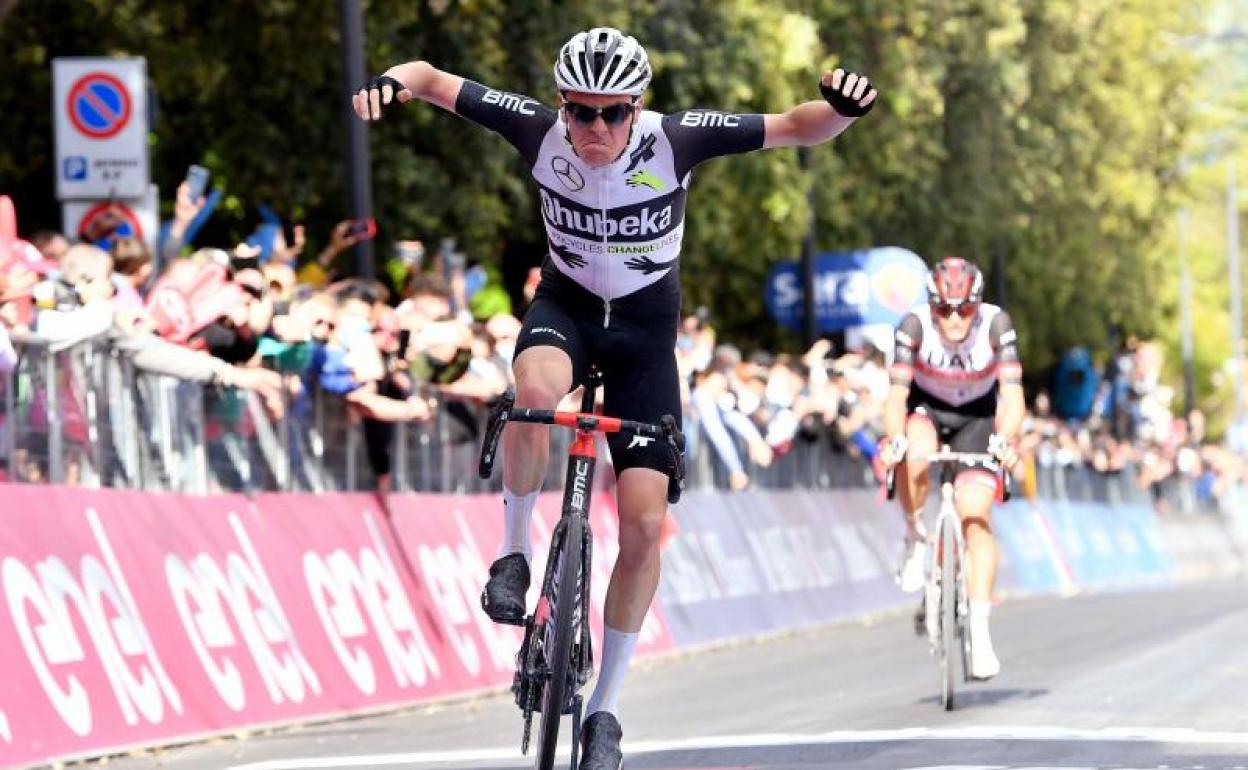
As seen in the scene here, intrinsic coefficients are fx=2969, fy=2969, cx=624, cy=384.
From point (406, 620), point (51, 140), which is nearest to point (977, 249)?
point (51, 140)

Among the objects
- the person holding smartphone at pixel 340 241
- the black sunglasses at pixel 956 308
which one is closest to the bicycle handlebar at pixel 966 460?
the black sunglasses at pixel 956 308

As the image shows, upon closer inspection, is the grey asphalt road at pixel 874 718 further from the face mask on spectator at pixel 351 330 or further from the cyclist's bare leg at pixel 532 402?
the face mask on spectator at pixel 351 330

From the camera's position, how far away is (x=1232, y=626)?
72.3 ft

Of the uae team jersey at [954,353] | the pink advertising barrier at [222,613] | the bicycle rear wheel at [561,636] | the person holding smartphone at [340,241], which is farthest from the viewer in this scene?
the person holding smartphone at [340,241]

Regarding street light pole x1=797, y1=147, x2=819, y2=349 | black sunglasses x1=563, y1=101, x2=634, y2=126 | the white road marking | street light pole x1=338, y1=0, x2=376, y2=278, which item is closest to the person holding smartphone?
street light pole x1=338, y1=0, x2=376, y2=278

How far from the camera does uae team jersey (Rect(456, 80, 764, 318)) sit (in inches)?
398

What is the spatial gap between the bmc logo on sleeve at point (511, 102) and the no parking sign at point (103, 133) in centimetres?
722

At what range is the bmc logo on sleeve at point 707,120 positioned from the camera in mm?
10164

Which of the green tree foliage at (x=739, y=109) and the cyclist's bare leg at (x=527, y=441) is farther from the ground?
the green tree foliage at (x=739, y=109)

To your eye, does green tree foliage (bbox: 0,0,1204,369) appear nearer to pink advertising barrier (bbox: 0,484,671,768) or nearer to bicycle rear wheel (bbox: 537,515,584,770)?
pink advertising barrier (bbox: 0,484,671,768)

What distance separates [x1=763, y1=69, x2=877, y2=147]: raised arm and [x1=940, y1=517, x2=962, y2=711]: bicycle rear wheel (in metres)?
4.85

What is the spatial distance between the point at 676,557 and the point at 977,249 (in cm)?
1929

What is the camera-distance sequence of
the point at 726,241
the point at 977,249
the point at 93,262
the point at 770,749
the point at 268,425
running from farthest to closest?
the point at 977,249, the point at 726,241, the point at 268,425, the point at 93,262, the point at 770,749

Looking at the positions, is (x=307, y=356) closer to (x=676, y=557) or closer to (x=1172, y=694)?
(x=1172, y=694)
